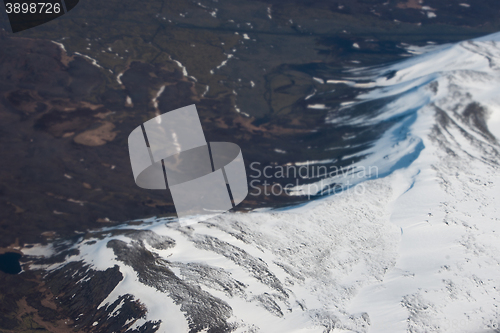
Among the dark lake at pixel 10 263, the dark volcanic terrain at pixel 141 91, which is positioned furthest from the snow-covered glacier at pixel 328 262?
the dark lake at pixel 10 263

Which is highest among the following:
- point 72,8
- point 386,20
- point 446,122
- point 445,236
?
point 72,8

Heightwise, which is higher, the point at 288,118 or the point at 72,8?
the point at 72,8

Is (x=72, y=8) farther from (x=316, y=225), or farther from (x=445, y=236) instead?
(x=445, y=236)

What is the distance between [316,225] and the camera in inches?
570

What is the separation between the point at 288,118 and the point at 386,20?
54.8ft

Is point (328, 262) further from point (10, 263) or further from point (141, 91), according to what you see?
point (141, 91)

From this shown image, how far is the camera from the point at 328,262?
43.7ft

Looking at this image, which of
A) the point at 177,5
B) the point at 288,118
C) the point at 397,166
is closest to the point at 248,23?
the point at 177,5

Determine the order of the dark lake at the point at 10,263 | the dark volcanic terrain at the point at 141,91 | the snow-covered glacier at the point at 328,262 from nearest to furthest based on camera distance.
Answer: the snow-covered glacier at the point at 328,262, the dark lake at the point at 10,263, the dark volcanic terrain at the point at 141,91

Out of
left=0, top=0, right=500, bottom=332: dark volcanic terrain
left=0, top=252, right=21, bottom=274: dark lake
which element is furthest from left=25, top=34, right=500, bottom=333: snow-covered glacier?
left=0, top=252, right=21, bottom=274: dark lake

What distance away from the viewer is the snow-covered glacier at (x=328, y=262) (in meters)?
11.6

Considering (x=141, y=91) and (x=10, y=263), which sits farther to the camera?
(x=141, y=91)

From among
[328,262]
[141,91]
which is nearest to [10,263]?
[141,91]

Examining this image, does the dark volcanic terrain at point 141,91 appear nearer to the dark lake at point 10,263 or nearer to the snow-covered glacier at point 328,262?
the dark lake at point 10,263
